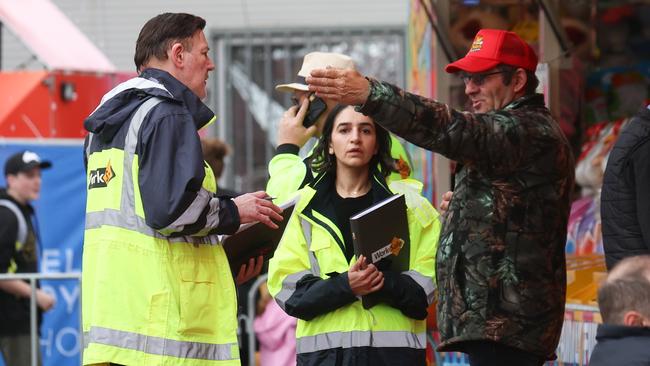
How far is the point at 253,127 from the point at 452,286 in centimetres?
1073

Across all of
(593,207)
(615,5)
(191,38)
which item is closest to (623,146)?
(191,38)

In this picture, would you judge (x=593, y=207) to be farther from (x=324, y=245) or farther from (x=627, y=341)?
(x=627, y=341)

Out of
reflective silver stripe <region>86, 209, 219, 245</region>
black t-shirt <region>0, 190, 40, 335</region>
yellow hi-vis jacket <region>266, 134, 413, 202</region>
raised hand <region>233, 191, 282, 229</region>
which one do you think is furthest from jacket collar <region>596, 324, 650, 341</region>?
black t-shirt <region>0, 190, 40, 335</region>

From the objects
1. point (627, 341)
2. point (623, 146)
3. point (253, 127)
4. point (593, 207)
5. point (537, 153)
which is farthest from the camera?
point (253, 127)

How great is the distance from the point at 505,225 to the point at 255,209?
0.94 metres

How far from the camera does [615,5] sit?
932cm

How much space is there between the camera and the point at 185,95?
4875 mm

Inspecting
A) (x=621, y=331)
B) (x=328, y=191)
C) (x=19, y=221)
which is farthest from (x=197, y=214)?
(x=19, y=221)

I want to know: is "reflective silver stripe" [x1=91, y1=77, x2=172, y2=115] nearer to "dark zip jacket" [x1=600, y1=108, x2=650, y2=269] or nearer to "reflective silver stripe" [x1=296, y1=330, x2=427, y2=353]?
"reflective silver stripe" [x1=296, y1=330, x2=427, y2=353]

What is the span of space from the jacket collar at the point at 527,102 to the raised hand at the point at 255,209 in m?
0.97

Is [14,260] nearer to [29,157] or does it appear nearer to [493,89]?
[29,157]

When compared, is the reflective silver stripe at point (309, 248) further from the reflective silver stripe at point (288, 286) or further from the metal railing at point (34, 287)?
the metal railing at point (34, 287)

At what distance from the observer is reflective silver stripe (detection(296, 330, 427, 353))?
5539mm

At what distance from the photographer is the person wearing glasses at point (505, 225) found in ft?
15.5
